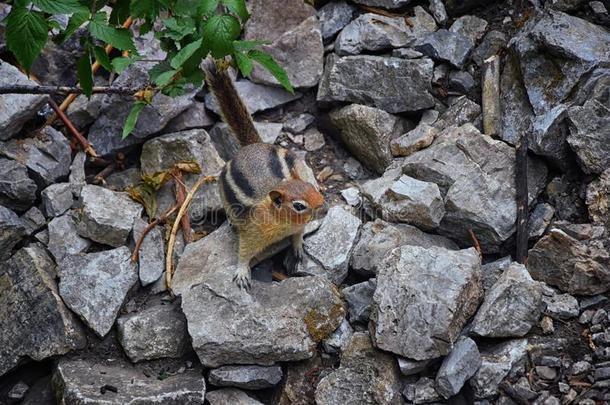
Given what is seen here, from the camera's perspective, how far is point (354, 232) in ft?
17.1

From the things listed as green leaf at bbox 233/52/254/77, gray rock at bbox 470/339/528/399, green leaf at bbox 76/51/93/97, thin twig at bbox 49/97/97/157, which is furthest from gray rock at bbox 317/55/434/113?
green leaf at bbox 76/51/93/97

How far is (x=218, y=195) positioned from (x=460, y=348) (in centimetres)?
230

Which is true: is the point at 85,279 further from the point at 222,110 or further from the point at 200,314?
the point at 222,110

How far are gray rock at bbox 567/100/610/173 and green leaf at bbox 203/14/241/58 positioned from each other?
2350mm

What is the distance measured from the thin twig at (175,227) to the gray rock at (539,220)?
2.35 meters

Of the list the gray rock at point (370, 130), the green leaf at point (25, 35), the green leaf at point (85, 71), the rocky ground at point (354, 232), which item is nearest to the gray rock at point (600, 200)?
the rocky ground at point (354, 232)

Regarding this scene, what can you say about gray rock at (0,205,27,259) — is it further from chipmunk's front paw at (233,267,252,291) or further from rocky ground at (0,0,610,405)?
chipmunk's front paw at (233,267,252,291)

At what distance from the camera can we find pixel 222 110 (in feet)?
18.7

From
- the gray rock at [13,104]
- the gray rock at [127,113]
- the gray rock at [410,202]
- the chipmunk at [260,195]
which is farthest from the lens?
the gray rock at [127,113]

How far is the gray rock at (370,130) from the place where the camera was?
18.7ft

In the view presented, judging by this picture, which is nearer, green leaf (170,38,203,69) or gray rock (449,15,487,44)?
green leaf (170,38,203,69)

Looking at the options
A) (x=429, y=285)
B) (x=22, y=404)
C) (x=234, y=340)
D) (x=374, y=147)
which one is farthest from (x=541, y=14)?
(x=22, y=404)

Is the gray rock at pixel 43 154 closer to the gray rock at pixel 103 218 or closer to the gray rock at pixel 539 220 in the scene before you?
the gray rock at pixel 103 218

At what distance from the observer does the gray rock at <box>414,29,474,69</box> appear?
229 inches
